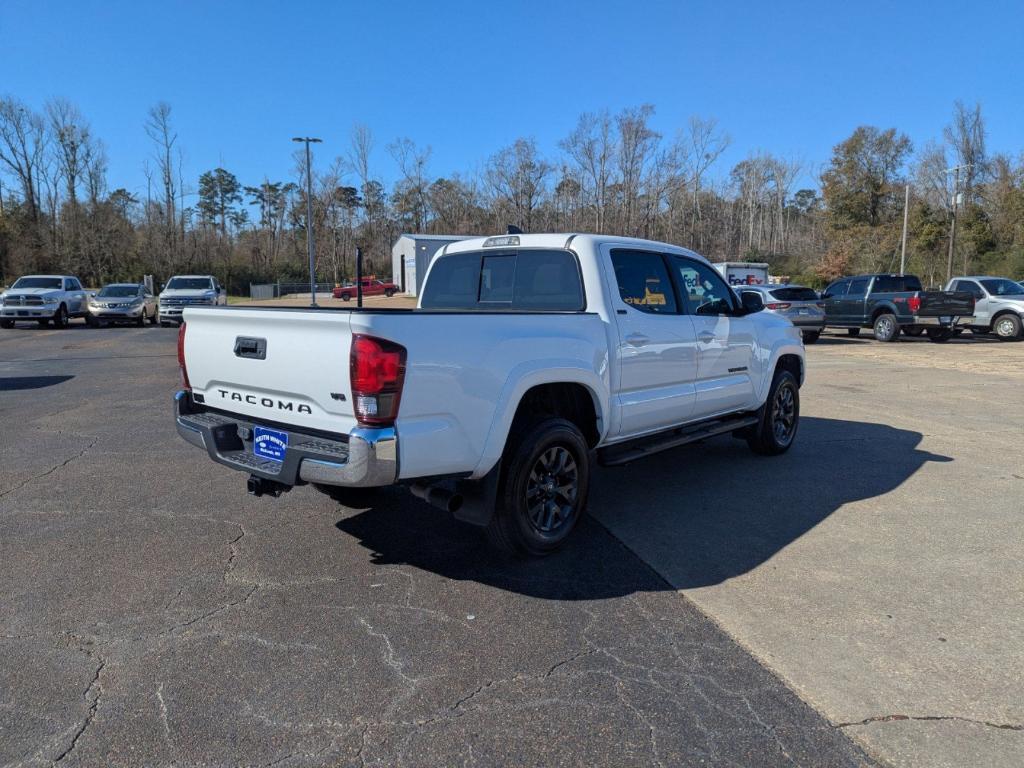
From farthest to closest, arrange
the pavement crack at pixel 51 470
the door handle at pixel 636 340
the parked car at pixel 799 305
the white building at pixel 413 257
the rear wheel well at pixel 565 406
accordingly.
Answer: the white building at pixel 413 257, the parked car at pixel 799 305, the pavement crack at pixel 51 470, the door handle at pixel 636 340, the rear wheel well at pixel 565 406

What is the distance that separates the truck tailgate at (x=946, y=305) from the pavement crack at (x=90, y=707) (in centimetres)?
2181

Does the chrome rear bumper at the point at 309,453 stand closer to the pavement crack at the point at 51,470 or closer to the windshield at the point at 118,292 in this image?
the pavement crack at the point at 51,470

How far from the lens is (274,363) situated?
3.75 meters

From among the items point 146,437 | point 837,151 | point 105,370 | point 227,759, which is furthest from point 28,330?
point 837,151

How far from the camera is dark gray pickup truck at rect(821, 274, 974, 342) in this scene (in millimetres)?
19812

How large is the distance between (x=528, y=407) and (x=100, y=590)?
260 centimetres

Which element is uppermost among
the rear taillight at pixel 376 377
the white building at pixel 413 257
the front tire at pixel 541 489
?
the white building at pixel 413 257

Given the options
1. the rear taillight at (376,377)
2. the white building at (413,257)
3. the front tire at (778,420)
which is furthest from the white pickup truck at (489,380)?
the white building at (413,257)

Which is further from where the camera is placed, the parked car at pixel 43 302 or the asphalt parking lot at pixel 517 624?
the parked car at pixel 43 302

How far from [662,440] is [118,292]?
24.7m

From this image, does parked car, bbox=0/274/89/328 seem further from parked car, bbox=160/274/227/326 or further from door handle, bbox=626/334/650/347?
door handle, bbox=626/334/650/347

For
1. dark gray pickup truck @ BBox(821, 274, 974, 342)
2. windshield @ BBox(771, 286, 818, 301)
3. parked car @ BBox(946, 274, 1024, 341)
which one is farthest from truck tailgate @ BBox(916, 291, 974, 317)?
windshield @ BBox(771, 286, 818, 301)

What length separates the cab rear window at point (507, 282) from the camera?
190 inches

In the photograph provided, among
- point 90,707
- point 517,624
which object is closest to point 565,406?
point 517,624
